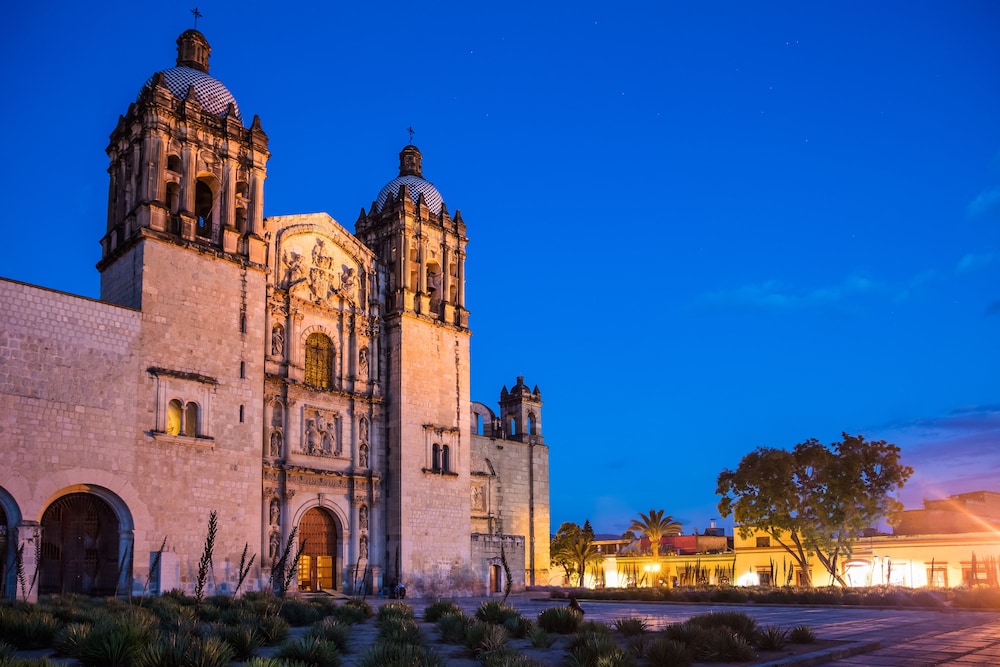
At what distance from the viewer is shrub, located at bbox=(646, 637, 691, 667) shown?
10.1m

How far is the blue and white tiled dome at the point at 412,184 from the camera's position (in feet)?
124

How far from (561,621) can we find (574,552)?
4593 cm

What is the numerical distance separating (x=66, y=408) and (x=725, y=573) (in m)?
41.0

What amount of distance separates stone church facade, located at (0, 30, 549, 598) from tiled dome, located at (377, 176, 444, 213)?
0.19 meters

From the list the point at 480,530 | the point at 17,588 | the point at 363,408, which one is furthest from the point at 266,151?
the point at 480,530

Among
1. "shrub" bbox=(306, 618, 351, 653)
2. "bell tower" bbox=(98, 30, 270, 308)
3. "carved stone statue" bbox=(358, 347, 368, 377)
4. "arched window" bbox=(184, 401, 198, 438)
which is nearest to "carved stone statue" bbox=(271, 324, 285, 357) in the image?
"bell tower" bbox=(98, 30, 270, 308)

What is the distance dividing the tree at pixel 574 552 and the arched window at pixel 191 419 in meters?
35.0

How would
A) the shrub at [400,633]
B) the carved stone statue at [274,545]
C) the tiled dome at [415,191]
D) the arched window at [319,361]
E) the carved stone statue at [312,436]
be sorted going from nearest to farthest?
the shrub at [400,633] → the carved stone statue at [274,545] → the carved stone statue at [312,436] → the arched window at [319,361] → the tiled dome at [415,191]

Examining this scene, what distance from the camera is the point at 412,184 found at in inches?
1501

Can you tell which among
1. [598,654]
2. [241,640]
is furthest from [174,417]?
[598,654]

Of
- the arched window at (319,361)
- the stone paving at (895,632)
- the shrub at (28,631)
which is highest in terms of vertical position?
the arched window at (319,361)

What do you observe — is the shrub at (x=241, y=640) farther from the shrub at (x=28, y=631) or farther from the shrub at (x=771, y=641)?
the shrub at (x=771, y=641)

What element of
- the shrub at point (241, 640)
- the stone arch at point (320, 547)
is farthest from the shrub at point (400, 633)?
the stone arch at point (320, 547)

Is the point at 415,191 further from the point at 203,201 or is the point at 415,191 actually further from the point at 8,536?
the point at 8,536
